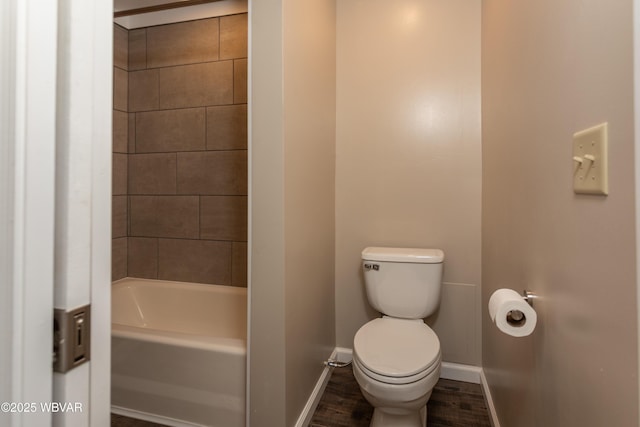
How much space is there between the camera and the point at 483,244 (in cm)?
195

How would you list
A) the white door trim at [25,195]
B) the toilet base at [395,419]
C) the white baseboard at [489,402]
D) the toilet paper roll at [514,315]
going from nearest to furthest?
the white door trim at [25,195] → the toilet paper roll at [514,315] → the toilet base at [395,419] → the white baseboard at [489,402]

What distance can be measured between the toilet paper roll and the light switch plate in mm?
356

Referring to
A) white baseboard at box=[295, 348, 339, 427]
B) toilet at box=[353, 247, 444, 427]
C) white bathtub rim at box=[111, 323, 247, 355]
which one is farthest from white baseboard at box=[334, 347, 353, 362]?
white bathtub rim at box=[111, 323, 247, 355]

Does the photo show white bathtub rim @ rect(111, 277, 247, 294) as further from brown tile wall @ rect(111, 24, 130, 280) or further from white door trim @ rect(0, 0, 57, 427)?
white door trim @ rect(0, 0, 57, 427)

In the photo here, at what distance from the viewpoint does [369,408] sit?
1769 millimetres

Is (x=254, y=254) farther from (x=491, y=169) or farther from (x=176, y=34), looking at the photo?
(x=176, y=34)

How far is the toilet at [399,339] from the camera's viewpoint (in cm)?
135

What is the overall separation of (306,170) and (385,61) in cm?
97

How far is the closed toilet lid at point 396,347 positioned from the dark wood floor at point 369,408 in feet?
1.46

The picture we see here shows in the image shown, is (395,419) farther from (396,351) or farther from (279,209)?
(279,209)

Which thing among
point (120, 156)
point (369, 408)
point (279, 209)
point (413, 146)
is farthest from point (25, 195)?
point (120, 156)

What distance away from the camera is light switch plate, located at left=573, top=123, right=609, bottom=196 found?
2.08 ft

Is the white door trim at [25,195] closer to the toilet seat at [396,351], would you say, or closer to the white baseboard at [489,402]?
the toilet seat at [396,351]

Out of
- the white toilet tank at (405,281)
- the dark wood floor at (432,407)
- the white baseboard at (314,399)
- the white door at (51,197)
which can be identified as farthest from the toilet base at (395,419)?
the white door at (51,197)
